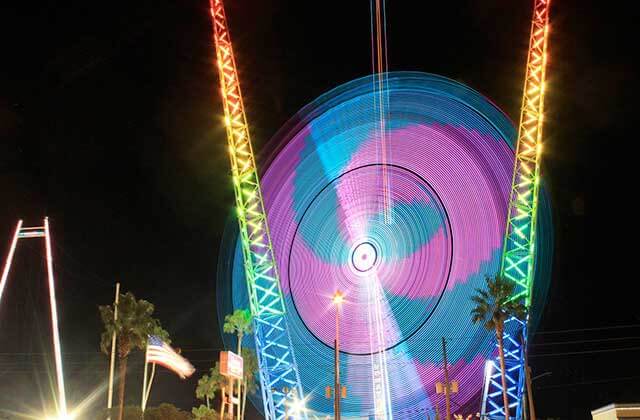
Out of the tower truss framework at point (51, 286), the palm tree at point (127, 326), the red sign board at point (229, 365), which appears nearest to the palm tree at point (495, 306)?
the red sign board at point (229, 365)

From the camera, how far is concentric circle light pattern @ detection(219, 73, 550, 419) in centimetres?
3956

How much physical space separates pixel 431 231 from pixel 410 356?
8.34 m

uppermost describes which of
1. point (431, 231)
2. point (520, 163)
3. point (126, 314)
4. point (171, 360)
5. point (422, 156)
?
point (520, 163)

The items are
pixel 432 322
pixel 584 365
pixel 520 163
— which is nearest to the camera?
pixel 432 322

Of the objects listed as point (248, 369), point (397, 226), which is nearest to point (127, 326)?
point (397, 226)


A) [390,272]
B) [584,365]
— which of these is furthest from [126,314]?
[584,365]

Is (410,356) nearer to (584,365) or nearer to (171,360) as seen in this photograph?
(171,360)

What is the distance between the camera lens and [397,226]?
3997 centimetres

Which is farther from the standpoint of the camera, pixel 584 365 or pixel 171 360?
pixel 584 365

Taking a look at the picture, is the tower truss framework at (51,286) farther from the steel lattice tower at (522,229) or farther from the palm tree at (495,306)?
the steel lattice tower at (522,229)

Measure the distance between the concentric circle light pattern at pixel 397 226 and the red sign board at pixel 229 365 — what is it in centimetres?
572

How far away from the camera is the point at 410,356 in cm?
4075

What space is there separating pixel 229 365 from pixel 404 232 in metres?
14.5

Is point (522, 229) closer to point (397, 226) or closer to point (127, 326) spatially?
point (397, 226)
